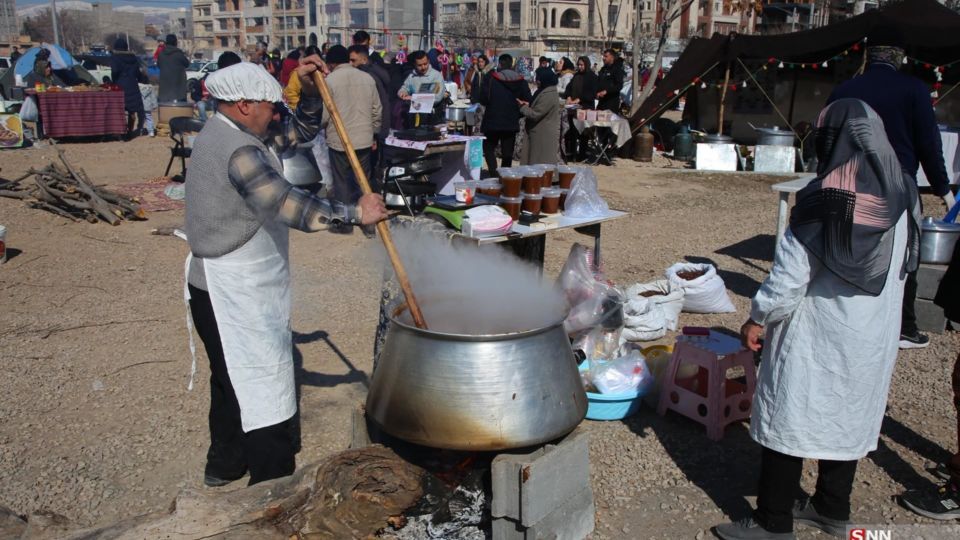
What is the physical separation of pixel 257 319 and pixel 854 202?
223 cm

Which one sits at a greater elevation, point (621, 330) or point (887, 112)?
point (887, 112)

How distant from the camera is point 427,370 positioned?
2631 millimetres

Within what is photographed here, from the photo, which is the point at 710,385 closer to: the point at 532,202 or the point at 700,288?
the point at 532,202

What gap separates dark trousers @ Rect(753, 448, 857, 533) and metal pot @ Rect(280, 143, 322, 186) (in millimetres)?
6010

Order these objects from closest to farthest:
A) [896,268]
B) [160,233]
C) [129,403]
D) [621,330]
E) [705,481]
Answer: [896,268] < [705,481] < [129,403] < [621,330] < [160,233]

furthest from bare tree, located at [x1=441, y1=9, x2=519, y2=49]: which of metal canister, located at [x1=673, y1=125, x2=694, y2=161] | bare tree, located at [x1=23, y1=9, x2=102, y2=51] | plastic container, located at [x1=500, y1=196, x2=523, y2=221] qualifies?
plastic container, located at [x1=500, y1=196, x2=523, y2=221]

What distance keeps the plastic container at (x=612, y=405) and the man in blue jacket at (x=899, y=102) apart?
84.1 inches

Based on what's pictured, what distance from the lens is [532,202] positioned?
16.8 feet

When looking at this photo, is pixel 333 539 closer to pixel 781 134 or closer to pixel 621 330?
pixel 621 330

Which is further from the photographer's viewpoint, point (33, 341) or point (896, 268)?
point (33, 341)

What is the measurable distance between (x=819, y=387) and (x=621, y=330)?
2.06 meters

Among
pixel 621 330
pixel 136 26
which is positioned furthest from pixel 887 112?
pixel 136 26

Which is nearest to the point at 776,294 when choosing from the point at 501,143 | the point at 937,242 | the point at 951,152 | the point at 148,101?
the point at 937,242

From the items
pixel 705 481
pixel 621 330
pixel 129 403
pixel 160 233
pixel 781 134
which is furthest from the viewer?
pixel 781 134
